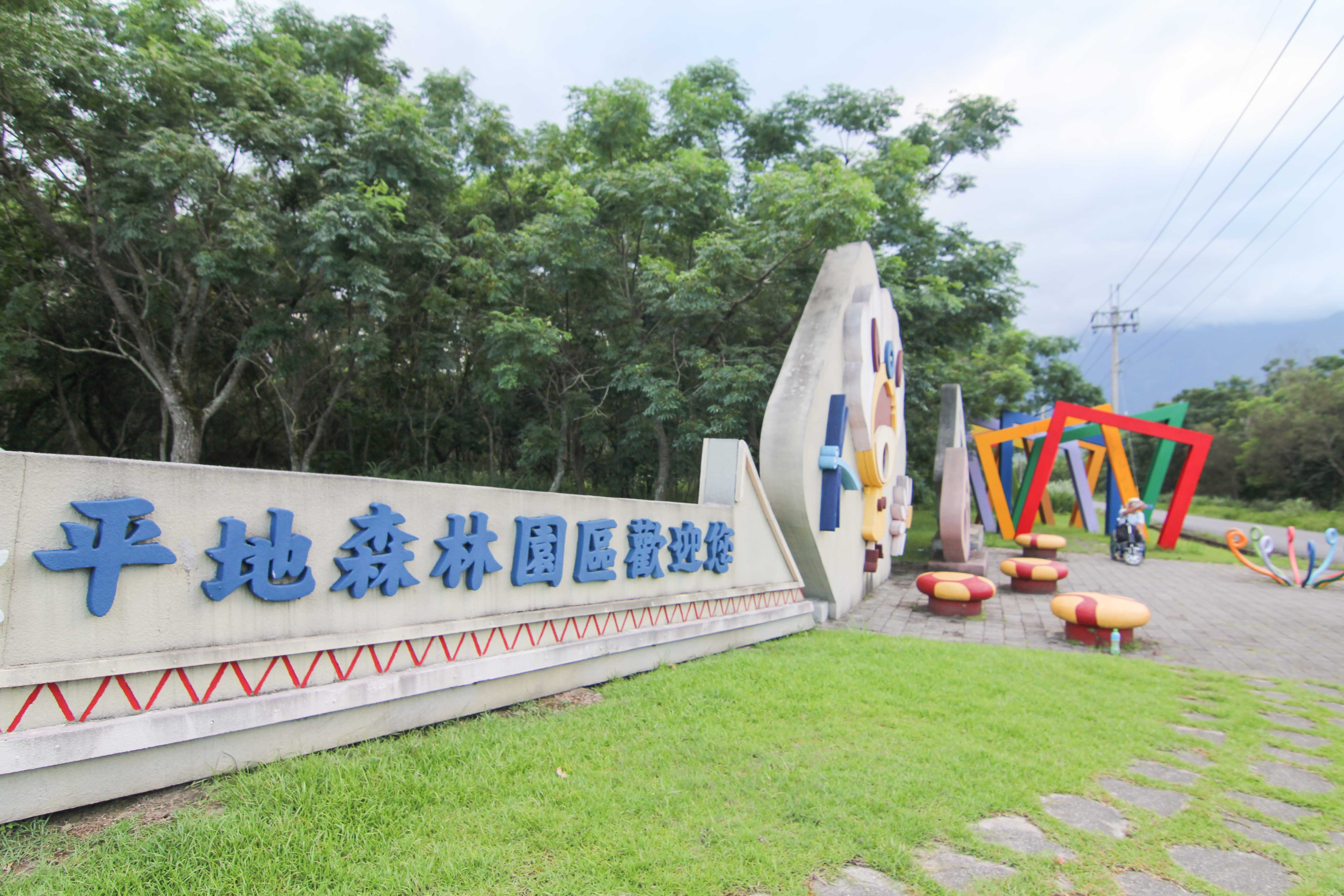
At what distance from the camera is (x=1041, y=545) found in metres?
12.9

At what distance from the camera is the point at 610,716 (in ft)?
13.3

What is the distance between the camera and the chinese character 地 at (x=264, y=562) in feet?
9.39

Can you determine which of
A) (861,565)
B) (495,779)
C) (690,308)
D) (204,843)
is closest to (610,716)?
(495,779)

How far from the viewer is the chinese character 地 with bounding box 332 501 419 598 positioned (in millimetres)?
3285

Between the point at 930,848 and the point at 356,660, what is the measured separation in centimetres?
256

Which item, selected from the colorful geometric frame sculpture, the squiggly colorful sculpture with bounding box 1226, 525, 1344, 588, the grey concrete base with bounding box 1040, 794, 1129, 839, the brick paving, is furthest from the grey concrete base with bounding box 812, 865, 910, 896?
the colorful geometric frame sculpture

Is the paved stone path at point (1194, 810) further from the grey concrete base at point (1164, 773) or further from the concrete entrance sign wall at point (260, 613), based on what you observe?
the concrete entrance sign wall at point (260, 613)

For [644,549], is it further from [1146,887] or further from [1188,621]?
[1188,621]

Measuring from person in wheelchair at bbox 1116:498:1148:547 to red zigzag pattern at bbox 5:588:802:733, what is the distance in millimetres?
10149

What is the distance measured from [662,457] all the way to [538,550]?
7918 millimetres

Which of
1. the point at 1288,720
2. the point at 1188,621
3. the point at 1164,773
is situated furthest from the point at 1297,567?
the point at 1164,773

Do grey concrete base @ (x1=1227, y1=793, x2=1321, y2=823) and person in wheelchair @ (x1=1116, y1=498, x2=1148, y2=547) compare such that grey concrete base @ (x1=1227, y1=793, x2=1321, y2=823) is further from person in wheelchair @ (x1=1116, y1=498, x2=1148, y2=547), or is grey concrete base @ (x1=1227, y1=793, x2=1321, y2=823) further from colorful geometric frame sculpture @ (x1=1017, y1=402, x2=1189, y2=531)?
colorful geometric frame sculpture @ (x1=1017, y1=402, x2=1189, y2=531)

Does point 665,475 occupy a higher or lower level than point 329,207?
lower

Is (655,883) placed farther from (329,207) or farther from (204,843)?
(329,207)
